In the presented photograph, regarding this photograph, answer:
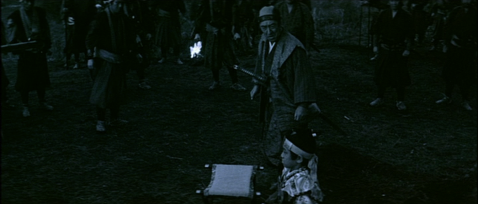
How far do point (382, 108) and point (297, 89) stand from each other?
4.82 metres

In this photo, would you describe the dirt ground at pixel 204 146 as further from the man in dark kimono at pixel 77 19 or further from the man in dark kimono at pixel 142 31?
the man in dark kimono at pixel 77 19

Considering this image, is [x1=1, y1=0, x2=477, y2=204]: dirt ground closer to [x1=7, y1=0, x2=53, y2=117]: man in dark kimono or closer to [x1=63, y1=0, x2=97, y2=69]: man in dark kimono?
[x1=7, y1=0, x2=53, y2=117]: man in dark kimono

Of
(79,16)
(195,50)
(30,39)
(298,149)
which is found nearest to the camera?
(298,149)

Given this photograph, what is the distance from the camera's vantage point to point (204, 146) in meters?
7.08

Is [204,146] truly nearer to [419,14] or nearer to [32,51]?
[32,51]

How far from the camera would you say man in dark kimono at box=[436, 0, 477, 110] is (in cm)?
838

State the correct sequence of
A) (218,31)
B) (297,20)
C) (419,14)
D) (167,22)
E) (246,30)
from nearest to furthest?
(297,20) < (218,31) < (167,22) < (419,14) < (246,30)

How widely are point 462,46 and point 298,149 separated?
18.1 feet

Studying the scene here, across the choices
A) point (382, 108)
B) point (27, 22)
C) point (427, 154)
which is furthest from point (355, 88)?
point (27, 22)

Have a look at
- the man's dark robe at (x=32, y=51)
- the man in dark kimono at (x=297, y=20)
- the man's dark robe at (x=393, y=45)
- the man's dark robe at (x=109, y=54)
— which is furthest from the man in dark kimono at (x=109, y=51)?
the man's dark robe at (x=393, y=45)

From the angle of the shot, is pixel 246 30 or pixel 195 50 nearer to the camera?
pixel 195 50

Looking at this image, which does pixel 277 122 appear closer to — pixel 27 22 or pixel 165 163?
Result: pixel 165 163

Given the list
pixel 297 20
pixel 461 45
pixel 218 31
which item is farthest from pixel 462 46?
pixel 218 31

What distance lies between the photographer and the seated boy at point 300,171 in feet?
13.7
